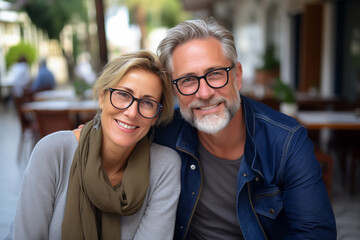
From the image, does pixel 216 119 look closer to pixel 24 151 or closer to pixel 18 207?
pixel 18 207

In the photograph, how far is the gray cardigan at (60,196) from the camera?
155 cm

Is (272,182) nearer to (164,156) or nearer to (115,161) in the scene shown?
(164,156)

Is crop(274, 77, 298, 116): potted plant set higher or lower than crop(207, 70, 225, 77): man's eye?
lower

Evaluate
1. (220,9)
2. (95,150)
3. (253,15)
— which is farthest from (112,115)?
(220,9)

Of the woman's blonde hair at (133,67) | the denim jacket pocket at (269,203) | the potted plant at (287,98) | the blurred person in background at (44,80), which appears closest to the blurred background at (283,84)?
the potted plant at (287,98)

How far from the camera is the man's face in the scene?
5.62 feet

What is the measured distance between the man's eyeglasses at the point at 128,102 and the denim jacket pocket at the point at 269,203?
25.8 inches

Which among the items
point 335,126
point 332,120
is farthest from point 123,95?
point 332,120

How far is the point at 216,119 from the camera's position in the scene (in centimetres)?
172

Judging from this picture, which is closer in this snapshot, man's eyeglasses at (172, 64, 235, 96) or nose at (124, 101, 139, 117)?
nose at (124, 101, 139, 117)

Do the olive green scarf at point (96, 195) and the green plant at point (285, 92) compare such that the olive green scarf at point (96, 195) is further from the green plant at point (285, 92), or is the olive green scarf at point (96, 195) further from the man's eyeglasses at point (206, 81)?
the green plant at point (285, 92)

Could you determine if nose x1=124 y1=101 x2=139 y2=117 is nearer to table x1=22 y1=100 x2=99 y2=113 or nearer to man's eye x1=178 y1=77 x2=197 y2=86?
man's eye x1=178 y1=77 x2=197 y2=86

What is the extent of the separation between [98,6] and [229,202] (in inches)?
162

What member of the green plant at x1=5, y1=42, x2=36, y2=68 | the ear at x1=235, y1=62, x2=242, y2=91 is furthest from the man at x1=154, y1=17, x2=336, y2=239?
the green plant at x1=5, y1=42, x2=36, y2=68
